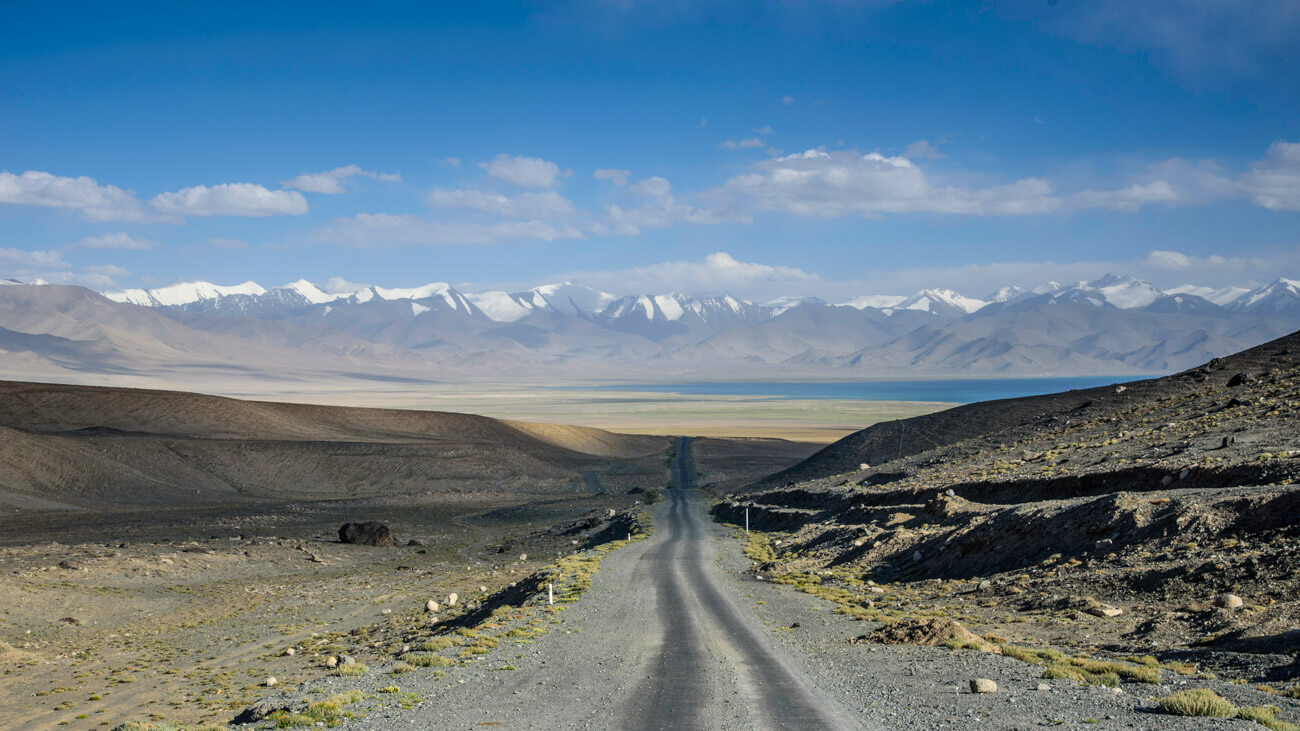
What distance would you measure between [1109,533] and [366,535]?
37.5 m

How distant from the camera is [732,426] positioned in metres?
169

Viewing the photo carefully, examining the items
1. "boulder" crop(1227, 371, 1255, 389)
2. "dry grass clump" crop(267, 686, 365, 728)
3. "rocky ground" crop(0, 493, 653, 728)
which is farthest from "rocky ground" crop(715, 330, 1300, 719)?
"rocky ground" crop(0, 493, 653, 728)

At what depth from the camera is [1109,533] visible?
20969mm

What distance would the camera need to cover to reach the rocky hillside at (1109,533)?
1603 centimetres

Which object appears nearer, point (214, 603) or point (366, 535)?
point (214, 603)

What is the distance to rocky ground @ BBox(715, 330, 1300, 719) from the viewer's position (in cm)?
1530

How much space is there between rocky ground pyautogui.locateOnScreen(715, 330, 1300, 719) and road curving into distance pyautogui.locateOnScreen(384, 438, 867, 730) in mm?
3129

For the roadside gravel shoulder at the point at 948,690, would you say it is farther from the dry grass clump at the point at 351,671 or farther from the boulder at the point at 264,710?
the boulder at the point at 264,710

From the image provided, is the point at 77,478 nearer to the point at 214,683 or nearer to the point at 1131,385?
the point at 214,683

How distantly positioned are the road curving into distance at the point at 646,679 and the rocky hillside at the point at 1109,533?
4421 mm

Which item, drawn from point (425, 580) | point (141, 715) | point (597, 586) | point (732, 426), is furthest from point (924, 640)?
point (732, 426)

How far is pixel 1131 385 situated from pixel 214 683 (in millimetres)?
52278

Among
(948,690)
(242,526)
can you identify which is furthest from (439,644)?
(242,526)

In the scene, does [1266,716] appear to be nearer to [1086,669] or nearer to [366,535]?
[1086,669]
